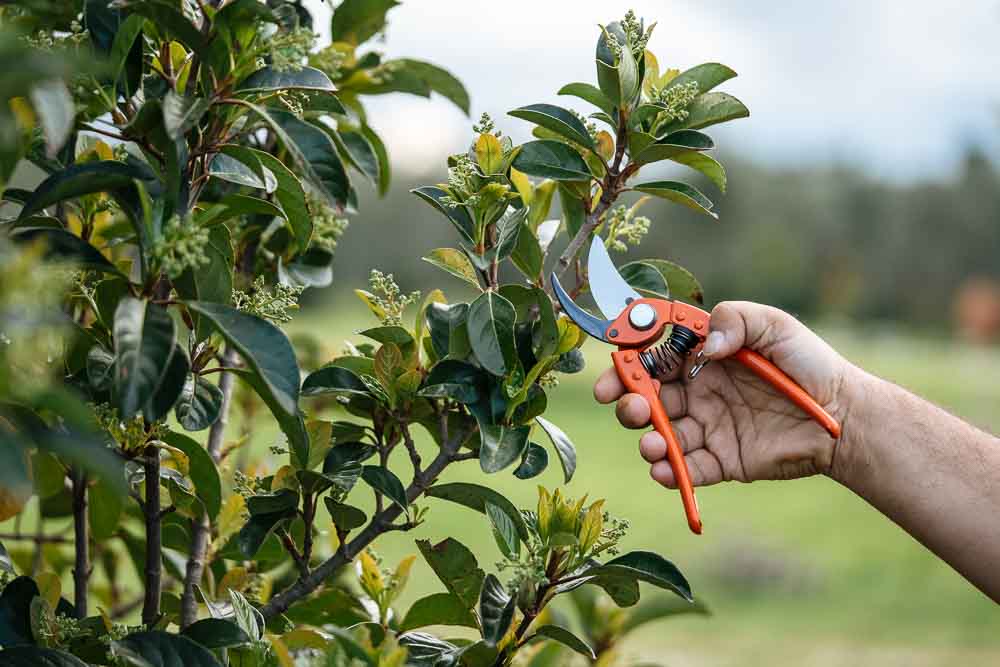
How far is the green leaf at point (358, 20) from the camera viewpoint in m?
1.36

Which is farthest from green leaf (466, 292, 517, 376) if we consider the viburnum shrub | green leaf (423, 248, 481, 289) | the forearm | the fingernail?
the forearm

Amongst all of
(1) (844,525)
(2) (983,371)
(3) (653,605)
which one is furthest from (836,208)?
(3) (653,605)

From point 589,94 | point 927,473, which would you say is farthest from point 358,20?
point 927,473

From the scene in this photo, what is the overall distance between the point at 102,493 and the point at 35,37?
57 cm

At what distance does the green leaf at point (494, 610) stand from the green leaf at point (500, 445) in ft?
0.41

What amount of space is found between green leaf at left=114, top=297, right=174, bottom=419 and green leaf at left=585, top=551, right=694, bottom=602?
0.53 meters

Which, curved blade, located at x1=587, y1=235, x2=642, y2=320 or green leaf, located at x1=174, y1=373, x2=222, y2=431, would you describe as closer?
green leaf, located at x1=174, y1=373, x2=222, y2=431

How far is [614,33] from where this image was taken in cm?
121

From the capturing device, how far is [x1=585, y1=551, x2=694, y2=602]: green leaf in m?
1.07

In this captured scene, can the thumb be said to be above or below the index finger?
above

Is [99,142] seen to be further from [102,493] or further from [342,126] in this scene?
[102,493]

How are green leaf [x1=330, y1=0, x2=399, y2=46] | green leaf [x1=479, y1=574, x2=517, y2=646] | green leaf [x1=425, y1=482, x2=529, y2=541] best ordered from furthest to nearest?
green leaf [x1=330, y1=0, x2=399, y2=46]
green leaf [x1=425, y1=482, x2=529, y2=541]
green leaf [x1=479, y1=574, x2=517, y2=646]

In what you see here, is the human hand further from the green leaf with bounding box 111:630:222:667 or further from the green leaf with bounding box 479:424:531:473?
the green leaf with bounding box 111:630:222:667

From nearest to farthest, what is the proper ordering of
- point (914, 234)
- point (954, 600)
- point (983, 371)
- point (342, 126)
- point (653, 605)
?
point (342, 126) < point (653, 605) < point (954, 600) < point (983, 371) < point (914, 234)
